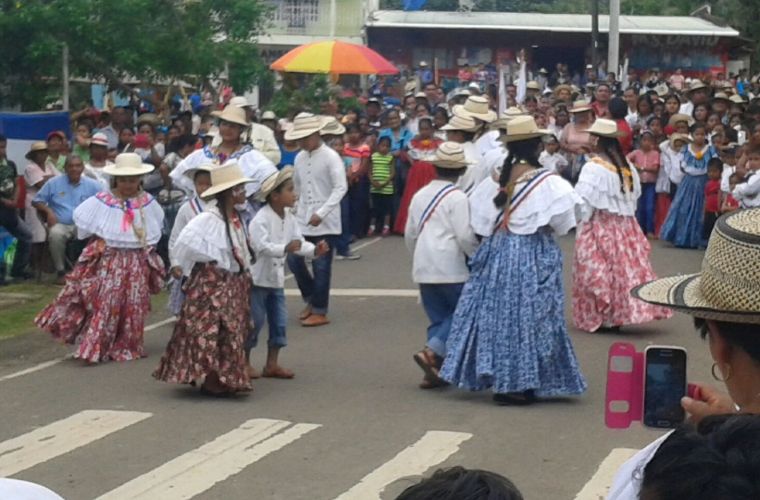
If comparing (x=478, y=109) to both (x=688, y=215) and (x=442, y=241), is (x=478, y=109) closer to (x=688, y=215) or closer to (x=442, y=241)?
(x=688, y=215)

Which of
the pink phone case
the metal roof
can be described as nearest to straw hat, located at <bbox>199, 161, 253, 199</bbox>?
the pink phone case

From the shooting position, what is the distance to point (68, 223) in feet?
50.0

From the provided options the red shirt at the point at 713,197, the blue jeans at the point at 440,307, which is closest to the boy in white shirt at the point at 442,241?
the blue jeans at the point at 440,307

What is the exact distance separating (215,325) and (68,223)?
18.5 feet

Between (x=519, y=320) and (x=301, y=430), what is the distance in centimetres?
161

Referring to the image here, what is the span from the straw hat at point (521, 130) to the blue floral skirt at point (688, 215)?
1007 centimetres

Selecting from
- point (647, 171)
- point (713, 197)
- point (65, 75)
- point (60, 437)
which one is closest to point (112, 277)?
point (60, 437)

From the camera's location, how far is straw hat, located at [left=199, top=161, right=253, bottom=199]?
33.2ft

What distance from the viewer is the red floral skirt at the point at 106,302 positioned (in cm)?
1169

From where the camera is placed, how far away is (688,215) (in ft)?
64.0

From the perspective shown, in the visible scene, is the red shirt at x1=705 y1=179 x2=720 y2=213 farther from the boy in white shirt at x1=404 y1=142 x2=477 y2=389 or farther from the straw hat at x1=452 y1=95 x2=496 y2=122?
the boy in white shirt at x1=404 y1=142 x2=477 y2=389

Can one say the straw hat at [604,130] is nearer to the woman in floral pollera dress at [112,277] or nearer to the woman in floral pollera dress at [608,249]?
the woman in floral pollera dress at [608,249]

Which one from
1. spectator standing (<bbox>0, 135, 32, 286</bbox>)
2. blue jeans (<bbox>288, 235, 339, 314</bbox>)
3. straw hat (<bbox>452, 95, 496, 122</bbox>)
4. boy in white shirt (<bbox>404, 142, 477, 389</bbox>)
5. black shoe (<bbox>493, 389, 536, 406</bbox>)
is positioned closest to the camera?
black shoe (<bbox>493, 389, 536, 406</bbox>)

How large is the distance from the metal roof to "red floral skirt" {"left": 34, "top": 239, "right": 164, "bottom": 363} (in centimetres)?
3304
